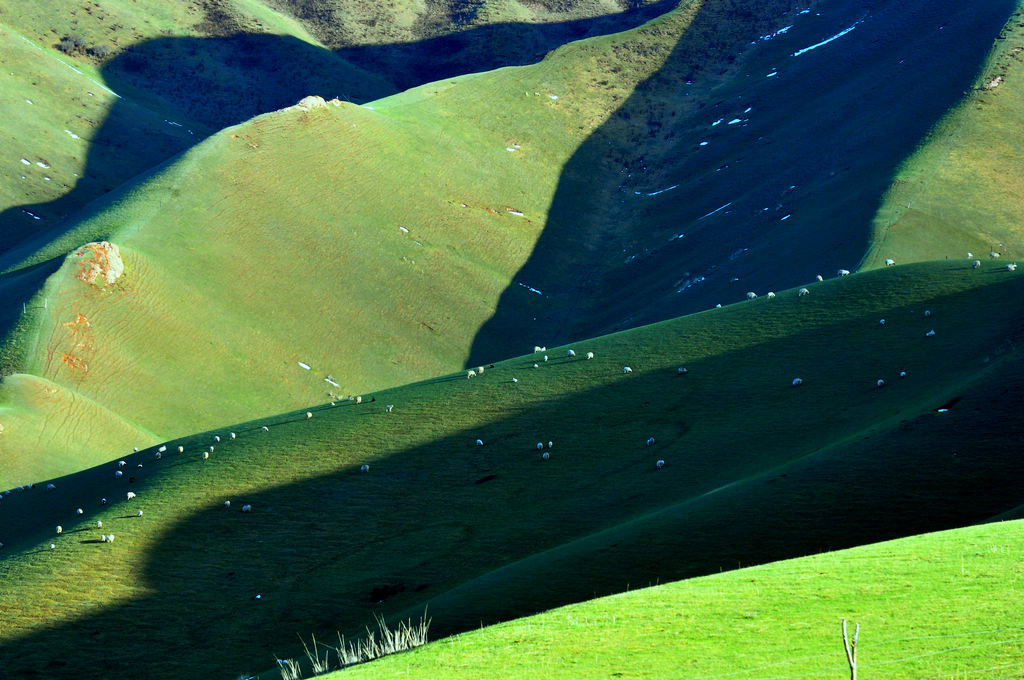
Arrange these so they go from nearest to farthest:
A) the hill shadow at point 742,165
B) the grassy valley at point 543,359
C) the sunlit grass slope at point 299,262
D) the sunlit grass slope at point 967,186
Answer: the grassy valley at point 543,359
the sunlit grass slope at point 967,186
the sunlit grass slope at point 299,262
the hill shadow at point 742,165

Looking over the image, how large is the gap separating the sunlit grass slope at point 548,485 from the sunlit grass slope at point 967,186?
23485 mm

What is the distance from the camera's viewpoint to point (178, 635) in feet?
110

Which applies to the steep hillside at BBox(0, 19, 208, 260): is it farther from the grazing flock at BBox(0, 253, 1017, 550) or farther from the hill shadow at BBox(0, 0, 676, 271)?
the grazing flock at BBox(0, 253, 1017, 550)

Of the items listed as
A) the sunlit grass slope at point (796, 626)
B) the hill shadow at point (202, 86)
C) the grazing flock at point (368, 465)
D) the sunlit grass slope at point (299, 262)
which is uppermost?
the sunlit grass slope at point (796, 626)

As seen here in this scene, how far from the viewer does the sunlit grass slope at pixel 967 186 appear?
69812 millimetres

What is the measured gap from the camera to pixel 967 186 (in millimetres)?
78312

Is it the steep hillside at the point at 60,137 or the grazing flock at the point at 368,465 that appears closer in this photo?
the grazing flock at the point at 368,465

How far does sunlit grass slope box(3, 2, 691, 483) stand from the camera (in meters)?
78.5

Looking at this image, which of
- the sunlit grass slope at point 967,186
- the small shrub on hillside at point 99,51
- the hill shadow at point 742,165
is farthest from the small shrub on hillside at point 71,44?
the sunlit grass slope at point 967,186

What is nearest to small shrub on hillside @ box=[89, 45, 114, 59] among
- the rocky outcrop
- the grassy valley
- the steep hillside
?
the grassy valley

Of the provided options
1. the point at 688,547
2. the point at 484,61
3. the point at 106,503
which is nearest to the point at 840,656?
the point at 688,547

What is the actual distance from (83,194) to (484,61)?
291ft

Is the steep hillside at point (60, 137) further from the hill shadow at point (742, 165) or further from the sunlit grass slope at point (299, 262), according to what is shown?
the hill shadow at point (742, 165)

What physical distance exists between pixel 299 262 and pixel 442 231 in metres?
17.7
